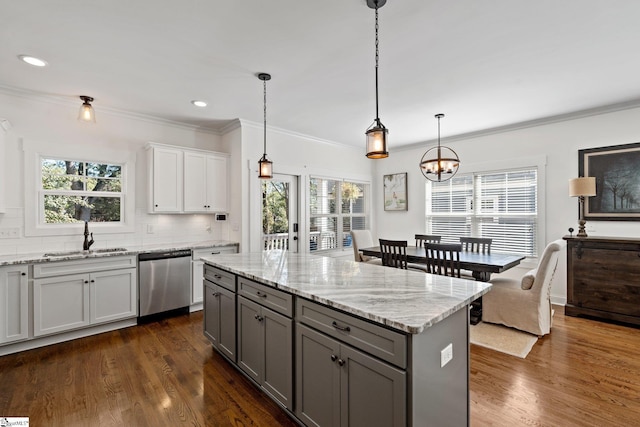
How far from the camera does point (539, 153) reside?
14.9 ft

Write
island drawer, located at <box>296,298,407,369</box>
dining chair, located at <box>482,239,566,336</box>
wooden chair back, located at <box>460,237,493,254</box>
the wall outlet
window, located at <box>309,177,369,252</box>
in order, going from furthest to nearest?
window, located at <box>309,177,369,252</box> < wooden chair back, located at <box>460,237,493,254</box> < dining chair, located at <box>482,239,566,336</box> < the wall outlet < island drawer, located at <box>296,298,407,369</box>

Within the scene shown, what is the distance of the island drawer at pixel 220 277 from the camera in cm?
258

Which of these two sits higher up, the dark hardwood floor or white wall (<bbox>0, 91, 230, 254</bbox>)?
white wall (<bbox>0, 91, 230, 254</bbox>)

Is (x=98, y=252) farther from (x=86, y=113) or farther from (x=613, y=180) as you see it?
(x=613, y=180)

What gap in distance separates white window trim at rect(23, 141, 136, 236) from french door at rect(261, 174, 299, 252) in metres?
1.80

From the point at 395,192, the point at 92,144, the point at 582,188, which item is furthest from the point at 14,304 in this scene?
the point at 582,188

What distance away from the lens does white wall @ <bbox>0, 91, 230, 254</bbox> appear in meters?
3.39

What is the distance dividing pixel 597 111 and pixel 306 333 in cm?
478

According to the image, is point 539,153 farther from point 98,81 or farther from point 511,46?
point 98,81

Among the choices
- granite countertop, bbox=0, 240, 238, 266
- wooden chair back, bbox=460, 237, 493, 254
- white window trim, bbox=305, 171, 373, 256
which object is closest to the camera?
granite countertop, bbox=0, 240, 238, 266

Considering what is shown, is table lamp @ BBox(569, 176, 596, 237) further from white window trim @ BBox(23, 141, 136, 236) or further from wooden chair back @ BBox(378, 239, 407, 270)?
white window trim @ BBox(23, 141, 136, 236)

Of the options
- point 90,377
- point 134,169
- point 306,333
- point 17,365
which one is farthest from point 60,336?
point 306,333

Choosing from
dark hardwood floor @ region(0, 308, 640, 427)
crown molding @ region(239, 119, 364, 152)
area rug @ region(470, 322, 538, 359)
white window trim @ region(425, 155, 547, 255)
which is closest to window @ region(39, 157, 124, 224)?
dark hardwood floor @ region(0, 308, 640, 427)

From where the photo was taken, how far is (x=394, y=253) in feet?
13.3
